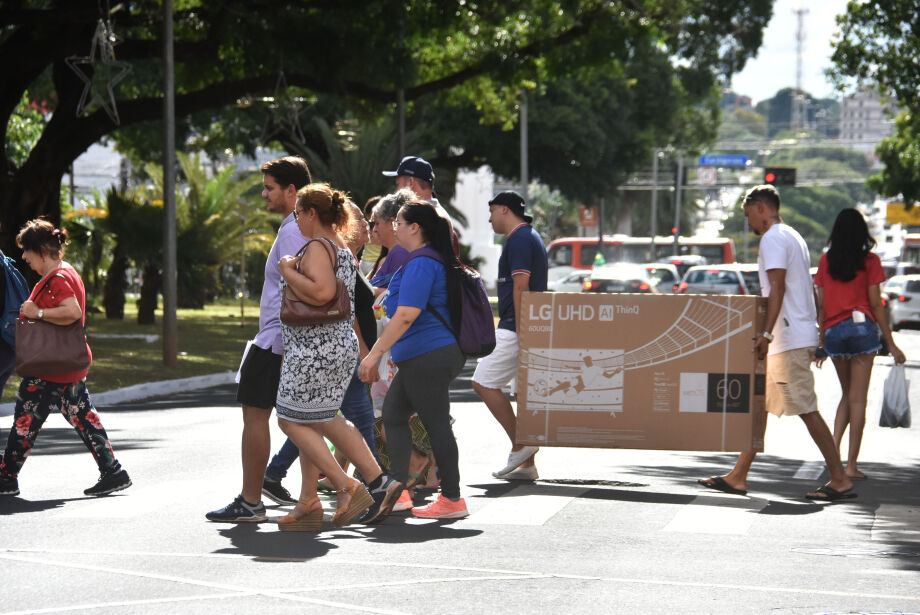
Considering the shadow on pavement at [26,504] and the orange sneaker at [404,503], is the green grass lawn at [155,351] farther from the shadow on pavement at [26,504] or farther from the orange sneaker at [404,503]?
the orange sneaker at [404,503]

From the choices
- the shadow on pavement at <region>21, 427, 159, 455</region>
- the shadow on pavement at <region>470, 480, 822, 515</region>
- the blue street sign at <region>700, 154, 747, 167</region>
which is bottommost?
the shadow on pavement at <region>21, 427, 159, 455</region>

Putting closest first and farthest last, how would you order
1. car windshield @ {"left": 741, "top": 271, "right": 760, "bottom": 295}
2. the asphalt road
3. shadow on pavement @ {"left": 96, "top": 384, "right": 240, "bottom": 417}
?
the asphalt road, shadow on pavement @ {"left": 96, "top": 384, "right": 240, "bottom": 417}, car windshield @ {"left": 741, "top": 271, "right": 760, "bottom": 295}

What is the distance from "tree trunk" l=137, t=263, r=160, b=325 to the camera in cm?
3181

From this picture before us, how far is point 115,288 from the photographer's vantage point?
111 ft

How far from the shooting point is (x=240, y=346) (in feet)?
83.6

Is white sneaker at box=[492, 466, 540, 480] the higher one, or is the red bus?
the red bus

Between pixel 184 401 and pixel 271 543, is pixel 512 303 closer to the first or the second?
pixel 271 543

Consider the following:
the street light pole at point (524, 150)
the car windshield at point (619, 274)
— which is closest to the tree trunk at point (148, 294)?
the car windshield at point (619, 274)

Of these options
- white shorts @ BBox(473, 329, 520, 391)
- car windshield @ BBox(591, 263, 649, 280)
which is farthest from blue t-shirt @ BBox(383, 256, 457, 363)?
car windshield @ BBox(591, 263, 649, 280)

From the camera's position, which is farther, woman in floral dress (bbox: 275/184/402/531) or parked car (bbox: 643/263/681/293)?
parked car (bbox: 643/263/681/293)

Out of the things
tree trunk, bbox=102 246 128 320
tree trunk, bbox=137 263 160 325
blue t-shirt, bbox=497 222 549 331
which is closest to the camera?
blue t-shirt, bbox=497 222 549 331

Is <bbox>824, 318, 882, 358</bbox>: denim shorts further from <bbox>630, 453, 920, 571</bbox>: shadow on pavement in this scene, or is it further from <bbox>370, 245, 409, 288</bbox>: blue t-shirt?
<bbox>370, 245, 409, 288</bbox>: blue t-shirt

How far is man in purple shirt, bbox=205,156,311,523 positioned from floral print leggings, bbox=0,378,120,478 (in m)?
1.36

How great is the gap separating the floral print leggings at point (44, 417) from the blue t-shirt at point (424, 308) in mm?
2084
